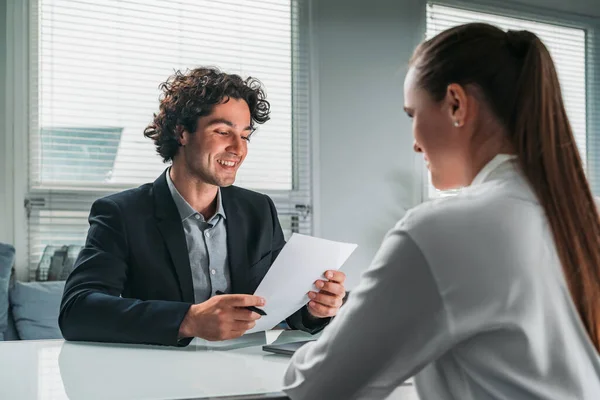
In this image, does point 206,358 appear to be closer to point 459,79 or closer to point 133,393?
point 133,393

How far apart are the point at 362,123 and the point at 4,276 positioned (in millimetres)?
2136

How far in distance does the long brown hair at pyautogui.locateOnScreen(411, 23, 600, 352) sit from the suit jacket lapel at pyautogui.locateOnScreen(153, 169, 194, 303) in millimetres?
1168

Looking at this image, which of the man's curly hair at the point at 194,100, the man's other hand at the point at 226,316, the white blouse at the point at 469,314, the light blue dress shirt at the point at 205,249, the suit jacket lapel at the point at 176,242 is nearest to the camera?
the white blouse at the point at 469,314

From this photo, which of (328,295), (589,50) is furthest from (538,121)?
(589,50)

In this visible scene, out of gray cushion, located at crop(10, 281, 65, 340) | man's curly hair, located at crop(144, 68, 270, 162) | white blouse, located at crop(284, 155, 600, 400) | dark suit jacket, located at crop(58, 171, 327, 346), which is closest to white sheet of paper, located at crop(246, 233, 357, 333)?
dark suit jacket, located at crop(58, 171, 327, 346)

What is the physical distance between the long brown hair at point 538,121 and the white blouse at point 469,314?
0.06 feet

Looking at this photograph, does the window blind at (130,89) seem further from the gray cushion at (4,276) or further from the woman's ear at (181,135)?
the woman's ear at (181,135)

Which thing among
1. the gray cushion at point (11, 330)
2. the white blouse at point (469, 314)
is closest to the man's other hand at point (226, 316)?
the white blouse at point (469, 314)

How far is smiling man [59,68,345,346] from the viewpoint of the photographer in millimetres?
1548

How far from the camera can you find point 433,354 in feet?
2.50

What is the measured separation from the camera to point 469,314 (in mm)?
740

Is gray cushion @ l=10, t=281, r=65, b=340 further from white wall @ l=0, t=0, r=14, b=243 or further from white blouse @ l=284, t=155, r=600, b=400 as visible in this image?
white blouse @ l=284, t=155, r=600, b=400

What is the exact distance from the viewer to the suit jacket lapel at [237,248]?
2006 mm

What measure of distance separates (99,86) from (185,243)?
1.91m
